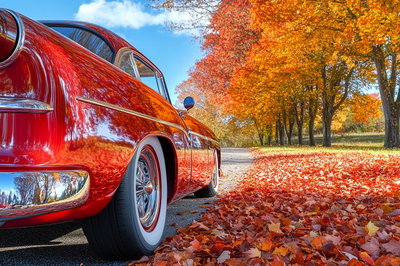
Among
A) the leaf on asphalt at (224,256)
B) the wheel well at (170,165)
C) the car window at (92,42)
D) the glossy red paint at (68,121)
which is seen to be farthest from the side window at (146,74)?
the leaf on asphalt at (224,256)

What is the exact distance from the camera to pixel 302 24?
11.8m

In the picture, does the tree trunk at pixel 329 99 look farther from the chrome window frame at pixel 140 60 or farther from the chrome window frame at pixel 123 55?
the chrome window frame at pixel 123 55

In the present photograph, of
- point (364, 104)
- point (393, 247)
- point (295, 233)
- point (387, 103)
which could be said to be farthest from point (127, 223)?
point (364, 104)

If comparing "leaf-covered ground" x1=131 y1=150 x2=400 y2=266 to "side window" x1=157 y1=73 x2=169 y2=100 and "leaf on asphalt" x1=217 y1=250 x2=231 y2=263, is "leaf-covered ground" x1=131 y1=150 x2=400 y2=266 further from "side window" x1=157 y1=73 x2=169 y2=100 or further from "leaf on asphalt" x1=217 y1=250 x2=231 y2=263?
"side window" x1=157 y1=73 x2=169 y2=100

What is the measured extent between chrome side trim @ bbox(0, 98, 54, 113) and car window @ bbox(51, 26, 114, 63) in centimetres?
109

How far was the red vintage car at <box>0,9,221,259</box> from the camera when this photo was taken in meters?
1.36

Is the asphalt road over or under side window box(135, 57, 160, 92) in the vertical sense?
under

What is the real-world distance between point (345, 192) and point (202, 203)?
218 cm

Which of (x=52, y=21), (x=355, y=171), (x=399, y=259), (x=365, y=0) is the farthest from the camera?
(x=365, y=0)

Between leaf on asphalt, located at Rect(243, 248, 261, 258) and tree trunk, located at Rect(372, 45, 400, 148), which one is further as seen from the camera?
tree trunk, located at Rect(372, 45, 400, 148)

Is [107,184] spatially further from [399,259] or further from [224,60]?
[224,60]

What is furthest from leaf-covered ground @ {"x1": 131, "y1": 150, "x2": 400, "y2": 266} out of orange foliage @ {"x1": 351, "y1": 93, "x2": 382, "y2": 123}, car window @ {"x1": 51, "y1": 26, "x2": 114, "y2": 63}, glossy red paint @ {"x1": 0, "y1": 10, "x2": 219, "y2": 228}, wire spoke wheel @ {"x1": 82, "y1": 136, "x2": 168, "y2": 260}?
orange foliage @ {"x1": 351, "y1": 93, "x2": 382, "y2": 123}

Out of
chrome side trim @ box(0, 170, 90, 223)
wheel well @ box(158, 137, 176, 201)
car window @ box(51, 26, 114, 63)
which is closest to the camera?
chrome side trim @ box(0, 170, 90, 223)

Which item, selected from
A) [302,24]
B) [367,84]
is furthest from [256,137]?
[302,24]
